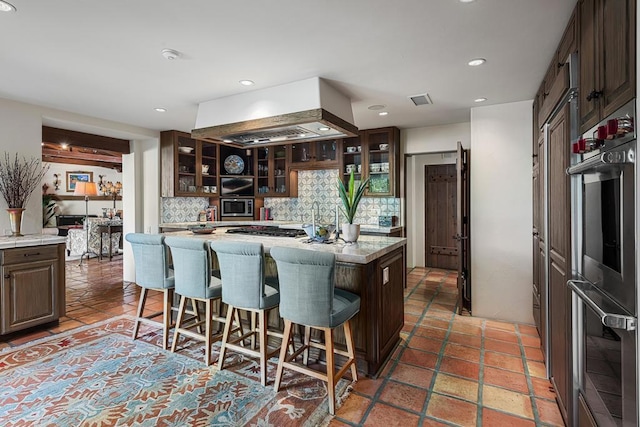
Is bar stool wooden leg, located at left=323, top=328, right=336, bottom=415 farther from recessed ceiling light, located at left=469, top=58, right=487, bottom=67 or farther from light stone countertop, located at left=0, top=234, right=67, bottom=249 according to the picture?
light stone countertop, located at left=0, top=234, right=67, bottom=249

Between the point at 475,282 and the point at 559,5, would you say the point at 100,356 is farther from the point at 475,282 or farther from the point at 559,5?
the point at 559,5

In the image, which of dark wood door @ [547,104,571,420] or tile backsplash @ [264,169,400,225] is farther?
tile backsplash @ [264,169,400,225]

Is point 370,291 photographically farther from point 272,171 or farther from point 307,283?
point 272,171

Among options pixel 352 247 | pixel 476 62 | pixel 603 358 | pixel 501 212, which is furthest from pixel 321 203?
pixel 603 358

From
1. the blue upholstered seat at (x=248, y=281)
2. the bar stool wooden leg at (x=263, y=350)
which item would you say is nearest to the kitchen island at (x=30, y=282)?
the blue upholstered seat at (x=248, y=281)

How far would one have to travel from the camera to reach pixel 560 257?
1896 mm

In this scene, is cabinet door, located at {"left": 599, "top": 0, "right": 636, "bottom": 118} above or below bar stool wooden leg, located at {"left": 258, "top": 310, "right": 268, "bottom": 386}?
above

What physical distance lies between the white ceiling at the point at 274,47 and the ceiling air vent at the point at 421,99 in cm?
8

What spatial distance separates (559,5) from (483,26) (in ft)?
1.27

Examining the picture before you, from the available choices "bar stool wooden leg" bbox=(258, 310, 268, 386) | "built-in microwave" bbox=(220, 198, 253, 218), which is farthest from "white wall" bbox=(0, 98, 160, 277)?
"bar stool wooden leg" bbox=(258, 310, 268, 386)

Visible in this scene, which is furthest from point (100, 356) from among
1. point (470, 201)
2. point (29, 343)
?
point (470, 201)

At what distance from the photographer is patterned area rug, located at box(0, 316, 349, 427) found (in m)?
1.91

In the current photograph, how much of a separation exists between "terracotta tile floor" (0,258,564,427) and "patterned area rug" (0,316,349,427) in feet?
1.02

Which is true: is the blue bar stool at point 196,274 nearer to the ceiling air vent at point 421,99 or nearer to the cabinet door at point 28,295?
the cabinet door at point 28,295
